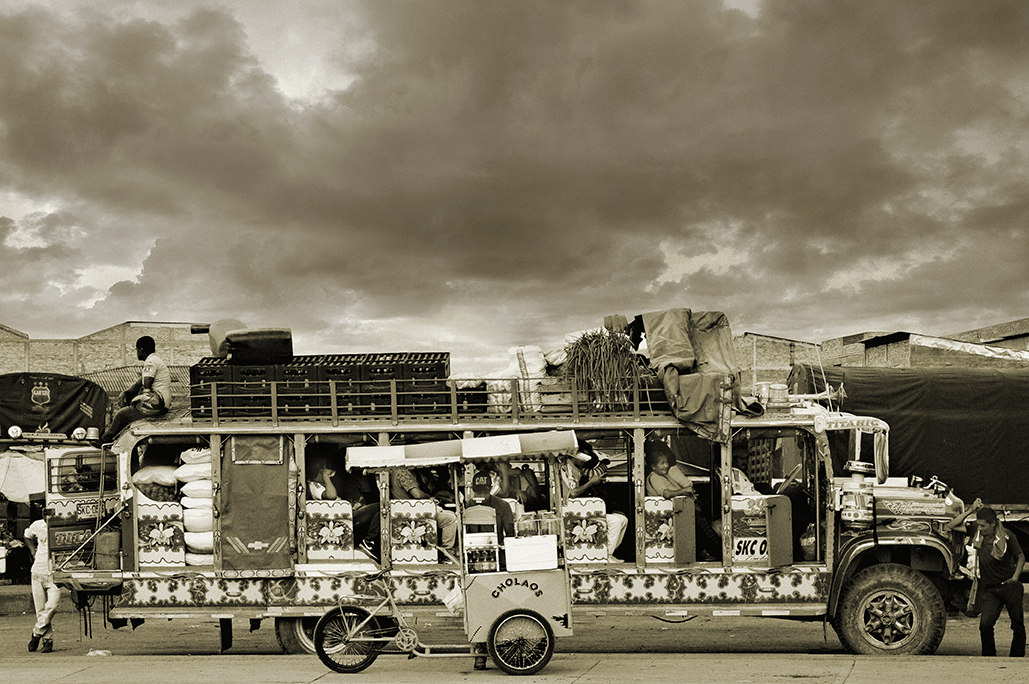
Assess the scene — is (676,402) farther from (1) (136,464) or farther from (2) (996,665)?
(1) (136,464)

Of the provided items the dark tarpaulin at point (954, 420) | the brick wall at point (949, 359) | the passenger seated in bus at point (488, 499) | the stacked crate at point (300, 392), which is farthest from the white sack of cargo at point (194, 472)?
the brick wall at point (949, 359)

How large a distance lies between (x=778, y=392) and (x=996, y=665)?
10.7 ft

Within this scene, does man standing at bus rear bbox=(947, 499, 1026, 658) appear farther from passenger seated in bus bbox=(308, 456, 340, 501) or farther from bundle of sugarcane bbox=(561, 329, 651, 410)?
passenger seated in bus bbox=(308, 456, 340, 501)

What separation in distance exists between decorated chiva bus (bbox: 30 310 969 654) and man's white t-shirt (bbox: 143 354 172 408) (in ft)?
0.82

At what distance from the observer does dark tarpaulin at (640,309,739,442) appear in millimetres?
9906

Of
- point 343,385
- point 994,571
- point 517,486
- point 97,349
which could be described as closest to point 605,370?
point 517,486

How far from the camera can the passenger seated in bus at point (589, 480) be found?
9977 millimetres

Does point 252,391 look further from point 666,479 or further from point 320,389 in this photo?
point 666,479

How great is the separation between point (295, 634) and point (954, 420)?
9722mm

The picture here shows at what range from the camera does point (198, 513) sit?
10.3 meters

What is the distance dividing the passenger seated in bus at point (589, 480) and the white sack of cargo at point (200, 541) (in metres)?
3.76

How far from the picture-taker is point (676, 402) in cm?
1002

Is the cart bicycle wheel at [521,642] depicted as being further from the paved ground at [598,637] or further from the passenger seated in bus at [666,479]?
the paved ground at [598,637]

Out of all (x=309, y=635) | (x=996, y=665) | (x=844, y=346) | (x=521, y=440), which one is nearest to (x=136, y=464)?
A: (x=309, y=635)
